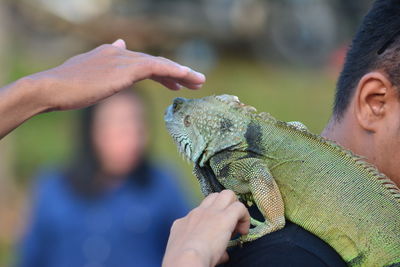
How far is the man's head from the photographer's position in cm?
230

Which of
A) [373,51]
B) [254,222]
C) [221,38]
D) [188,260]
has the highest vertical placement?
[221,38]

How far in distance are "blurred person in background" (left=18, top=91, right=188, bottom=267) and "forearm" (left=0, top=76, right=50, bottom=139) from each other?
2.48 m

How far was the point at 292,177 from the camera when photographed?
2.33 meters

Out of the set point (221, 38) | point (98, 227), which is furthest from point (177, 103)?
point (221, 38)

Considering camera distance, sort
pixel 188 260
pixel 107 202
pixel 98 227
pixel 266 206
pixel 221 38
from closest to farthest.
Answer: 1. pixel 188 260
2. pixel 266 206
3. pixel 98 227
4. pixel 107 202
5. pixel 221 38

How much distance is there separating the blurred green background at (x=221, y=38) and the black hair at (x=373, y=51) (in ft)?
31.5

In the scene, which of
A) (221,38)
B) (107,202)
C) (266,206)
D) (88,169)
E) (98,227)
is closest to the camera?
(266,206)

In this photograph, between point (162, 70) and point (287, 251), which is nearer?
point (287, 251)

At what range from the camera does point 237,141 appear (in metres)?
2.37

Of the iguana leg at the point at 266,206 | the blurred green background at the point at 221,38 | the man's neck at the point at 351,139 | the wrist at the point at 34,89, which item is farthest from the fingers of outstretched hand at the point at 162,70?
the blurred green background at the point at 221,38

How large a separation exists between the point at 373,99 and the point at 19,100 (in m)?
1.08

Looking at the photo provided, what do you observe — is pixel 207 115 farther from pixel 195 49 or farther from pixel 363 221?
pixel 195 49

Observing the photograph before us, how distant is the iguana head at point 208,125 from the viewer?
2.39 m

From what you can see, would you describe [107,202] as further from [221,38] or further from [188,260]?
[221,38]
